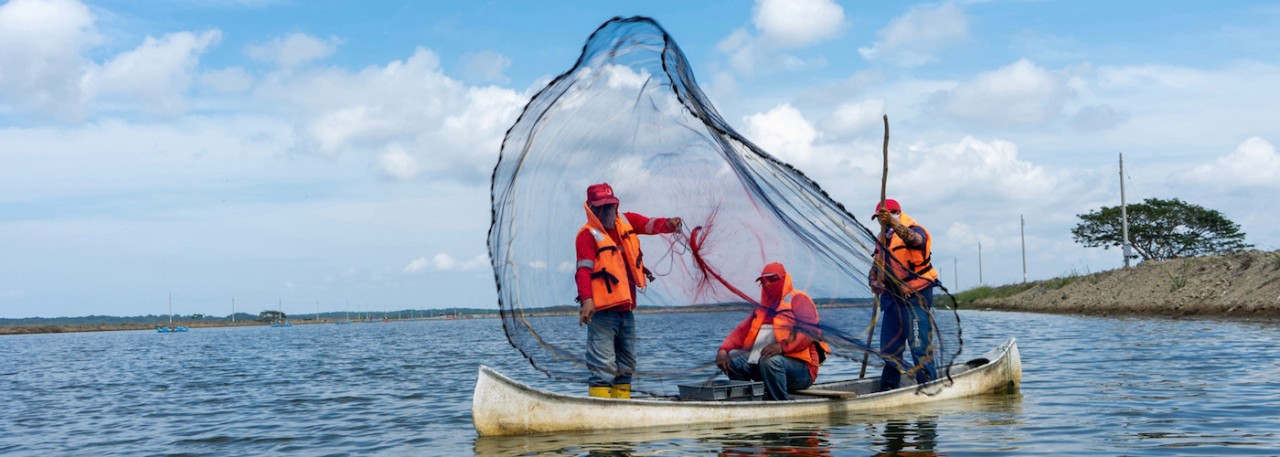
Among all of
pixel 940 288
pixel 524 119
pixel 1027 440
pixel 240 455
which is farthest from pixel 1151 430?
pixel 240 455

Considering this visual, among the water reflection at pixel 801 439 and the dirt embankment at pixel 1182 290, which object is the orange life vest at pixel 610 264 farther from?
the dirt embankment at pixel 1182 290

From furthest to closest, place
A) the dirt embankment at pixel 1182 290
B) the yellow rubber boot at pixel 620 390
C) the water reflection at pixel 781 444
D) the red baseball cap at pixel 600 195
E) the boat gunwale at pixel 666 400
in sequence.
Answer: the dirt embankment at pixel 1182 290 < the yellow rubber boot at pixel 620 390 < the boat gunwale at pixel 666 400 < the red baseball cap at pixel 600 195 < the water reflection at pixel 781 444

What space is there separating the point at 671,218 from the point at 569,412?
2163 mm

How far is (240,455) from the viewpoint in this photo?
416 inches

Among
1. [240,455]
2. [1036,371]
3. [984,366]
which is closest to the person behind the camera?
[240,455]

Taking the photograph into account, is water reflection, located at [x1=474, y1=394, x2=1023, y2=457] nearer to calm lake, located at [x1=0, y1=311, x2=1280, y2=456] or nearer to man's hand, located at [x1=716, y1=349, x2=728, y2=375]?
calm lake, located at [x1=0, y1=311, x2=1280, y2=456]

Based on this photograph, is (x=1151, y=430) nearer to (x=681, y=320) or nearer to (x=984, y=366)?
(x=984, y=366)

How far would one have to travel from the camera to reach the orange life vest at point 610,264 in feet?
31.0

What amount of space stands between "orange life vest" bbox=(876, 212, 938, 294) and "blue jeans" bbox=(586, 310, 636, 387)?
2.88m

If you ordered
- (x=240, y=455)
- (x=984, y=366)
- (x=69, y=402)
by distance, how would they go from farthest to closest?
(x=69, y=402) < (x=984, y=366) < (x=240, y=455)

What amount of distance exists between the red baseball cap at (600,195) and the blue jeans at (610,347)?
1.10 meters

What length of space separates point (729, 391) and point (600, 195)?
268cm

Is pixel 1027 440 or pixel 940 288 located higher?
pixel 940 288

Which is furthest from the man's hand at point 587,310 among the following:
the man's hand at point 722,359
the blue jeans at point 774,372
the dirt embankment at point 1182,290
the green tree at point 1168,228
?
the green tree at point 1168,228
